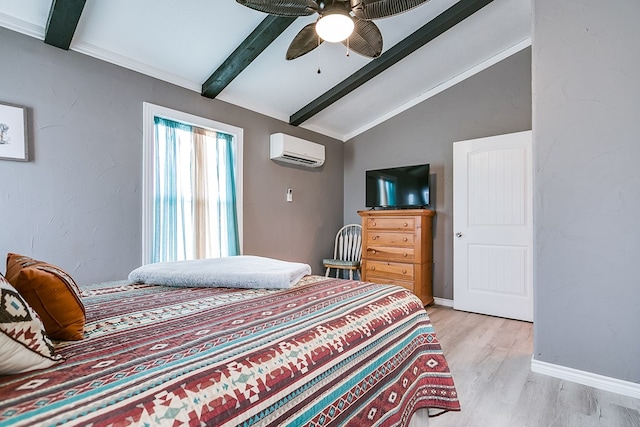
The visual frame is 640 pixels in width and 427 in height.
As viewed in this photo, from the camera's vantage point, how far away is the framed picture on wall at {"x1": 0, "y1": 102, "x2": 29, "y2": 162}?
6.90 feet

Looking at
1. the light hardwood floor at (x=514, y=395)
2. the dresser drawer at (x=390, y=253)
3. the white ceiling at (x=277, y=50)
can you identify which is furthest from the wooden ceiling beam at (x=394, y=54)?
the light hardwood floor at (x=514, y=395)

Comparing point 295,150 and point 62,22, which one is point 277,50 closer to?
point 295,150

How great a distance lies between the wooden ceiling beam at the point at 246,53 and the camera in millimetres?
2516

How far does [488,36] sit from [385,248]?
249cm

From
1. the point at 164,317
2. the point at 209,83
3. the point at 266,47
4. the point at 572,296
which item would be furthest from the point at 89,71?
the point at 572,296

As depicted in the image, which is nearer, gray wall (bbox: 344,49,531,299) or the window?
the window

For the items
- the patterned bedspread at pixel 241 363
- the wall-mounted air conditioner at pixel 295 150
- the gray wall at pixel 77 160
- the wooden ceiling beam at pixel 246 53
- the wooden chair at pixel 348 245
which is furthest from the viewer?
the wooden chair at pixel 348 245

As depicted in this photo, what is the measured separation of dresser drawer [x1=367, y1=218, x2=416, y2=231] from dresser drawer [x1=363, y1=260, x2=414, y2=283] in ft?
1.39

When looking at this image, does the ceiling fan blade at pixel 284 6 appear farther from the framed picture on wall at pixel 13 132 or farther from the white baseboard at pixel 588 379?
the white baseboard at pixel 588 379

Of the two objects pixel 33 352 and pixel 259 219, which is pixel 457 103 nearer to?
pixel 259 219

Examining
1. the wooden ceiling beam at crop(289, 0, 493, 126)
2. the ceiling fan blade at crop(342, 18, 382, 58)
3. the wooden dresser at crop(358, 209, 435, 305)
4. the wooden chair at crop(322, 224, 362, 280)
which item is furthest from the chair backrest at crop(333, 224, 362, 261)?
the ceiling fan blade at crop(342, 18, 382, 58)

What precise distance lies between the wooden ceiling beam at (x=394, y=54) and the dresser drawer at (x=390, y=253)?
1838 millimetres

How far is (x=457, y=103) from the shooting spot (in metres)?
3.91

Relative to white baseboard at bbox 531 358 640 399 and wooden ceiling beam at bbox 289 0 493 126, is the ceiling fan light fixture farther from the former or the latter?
white baseboard at bbox 531 358 640 399
